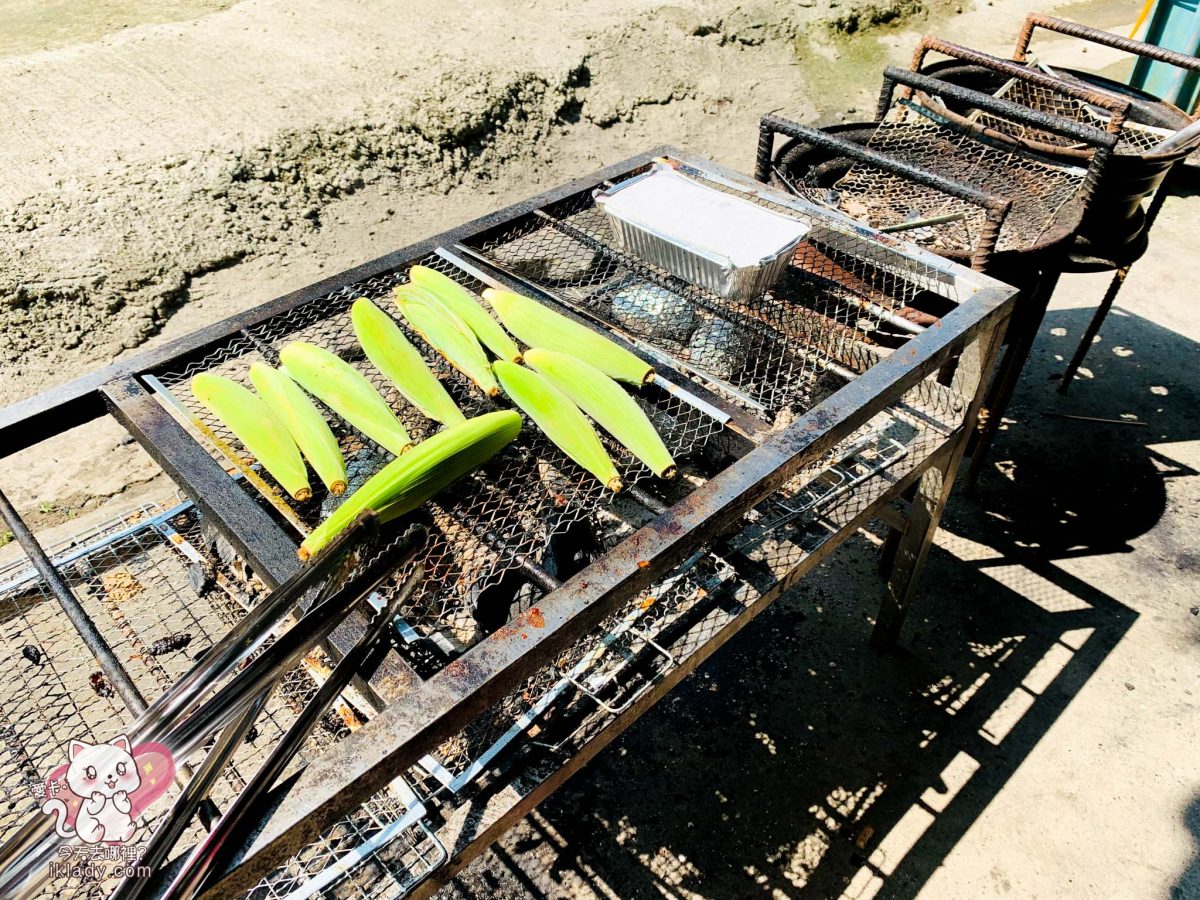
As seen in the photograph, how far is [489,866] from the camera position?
9.94 feet

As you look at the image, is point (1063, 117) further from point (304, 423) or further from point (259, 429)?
point (259, 429)

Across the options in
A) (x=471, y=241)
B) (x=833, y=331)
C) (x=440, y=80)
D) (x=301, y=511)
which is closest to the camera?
(x=301, y=511)

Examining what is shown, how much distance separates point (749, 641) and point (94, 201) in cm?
506

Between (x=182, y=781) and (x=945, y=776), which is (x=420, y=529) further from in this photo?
(x=945, y=776)

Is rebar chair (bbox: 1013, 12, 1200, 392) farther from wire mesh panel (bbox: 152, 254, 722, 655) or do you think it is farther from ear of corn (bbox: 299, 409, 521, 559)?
ear of corn (bbox: 299, 409, 521, 559)

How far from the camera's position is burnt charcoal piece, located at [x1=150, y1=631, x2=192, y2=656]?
284 centimetres

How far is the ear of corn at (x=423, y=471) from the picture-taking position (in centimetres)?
201

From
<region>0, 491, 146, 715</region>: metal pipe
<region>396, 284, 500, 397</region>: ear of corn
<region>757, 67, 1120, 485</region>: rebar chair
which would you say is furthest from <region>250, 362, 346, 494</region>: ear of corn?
<region>757, 67, 1120, 485</region>: rebar chair

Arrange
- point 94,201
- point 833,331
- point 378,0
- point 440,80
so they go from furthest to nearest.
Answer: point 378,0
point 440,80
point 94,201
point 833,331

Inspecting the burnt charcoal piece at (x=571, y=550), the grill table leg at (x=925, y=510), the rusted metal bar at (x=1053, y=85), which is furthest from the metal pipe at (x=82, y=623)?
the rusted metal bar at (x=1053, y=85)

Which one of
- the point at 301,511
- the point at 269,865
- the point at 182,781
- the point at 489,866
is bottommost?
the point at 489,866

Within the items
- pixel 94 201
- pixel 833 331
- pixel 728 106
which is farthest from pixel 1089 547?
pixel 94 201

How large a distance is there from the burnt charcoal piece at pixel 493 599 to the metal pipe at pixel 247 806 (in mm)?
525

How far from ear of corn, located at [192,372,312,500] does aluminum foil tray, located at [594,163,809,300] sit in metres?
1.32
